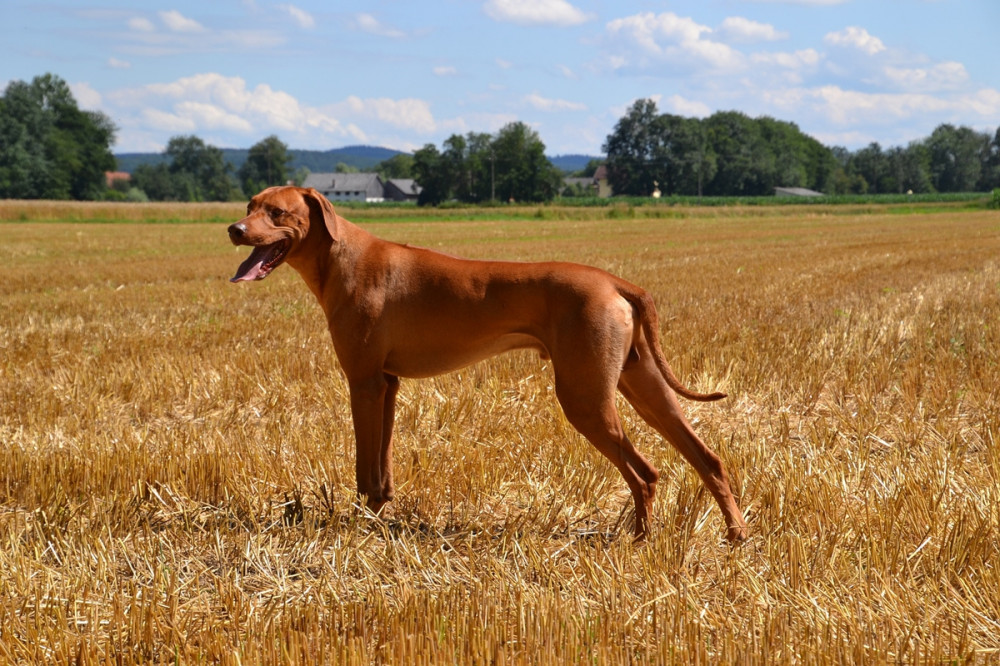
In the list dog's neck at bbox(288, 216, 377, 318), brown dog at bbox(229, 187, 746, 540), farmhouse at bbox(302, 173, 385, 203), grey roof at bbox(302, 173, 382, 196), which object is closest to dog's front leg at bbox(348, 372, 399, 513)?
brown dog at bbox(229, 187, 746, 540)

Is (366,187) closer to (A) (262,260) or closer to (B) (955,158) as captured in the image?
(B) (955,158)

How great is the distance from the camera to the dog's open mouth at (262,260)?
170 inches

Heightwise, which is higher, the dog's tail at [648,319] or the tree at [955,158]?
the tree at [955,158]

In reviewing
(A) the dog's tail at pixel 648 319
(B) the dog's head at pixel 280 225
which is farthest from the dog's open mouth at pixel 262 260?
(A) the dog's tail at pixel 648 319

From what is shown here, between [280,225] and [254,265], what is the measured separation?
258 millimetres

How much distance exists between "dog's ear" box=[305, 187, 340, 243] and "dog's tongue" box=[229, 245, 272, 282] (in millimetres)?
293

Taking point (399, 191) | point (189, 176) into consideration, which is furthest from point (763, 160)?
point (189, 176)

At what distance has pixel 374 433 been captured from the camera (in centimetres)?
448

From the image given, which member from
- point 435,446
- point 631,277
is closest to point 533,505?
point 435,446

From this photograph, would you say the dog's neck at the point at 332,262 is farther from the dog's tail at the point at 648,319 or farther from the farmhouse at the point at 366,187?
the farmhouse at the point at 366,187

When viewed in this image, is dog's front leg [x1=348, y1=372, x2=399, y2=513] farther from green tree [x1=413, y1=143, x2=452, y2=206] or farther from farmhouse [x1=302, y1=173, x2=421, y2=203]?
farmhouse [x1=302, y1=173, x2=421, y2=203]

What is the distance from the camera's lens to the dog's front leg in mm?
4430

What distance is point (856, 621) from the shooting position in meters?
3.13

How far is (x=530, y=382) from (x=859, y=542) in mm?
3842
